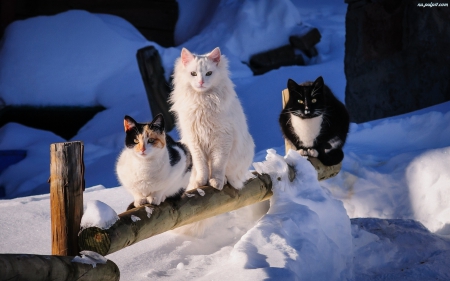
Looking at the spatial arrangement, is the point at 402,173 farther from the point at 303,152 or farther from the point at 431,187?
the point at 303,152

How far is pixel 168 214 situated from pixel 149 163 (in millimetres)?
301

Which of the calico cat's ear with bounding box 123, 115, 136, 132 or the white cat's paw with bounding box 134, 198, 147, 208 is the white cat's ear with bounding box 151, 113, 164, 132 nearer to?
the calico cat's ear with bounding box 123, 115, 136, 132

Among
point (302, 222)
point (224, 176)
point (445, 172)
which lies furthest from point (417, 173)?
point (224, 176)

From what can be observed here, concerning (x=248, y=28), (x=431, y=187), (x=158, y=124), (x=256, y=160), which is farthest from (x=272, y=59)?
(x=158, y=124)

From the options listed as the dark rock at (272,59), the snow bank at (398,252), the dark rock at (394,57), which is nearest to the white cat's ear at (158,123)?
the snow bank at (398,252)

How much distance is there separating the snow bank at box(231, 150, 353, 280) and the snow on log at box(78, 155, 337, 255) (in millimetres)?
153

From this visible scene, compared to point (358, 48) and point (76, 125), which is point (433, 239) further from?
point (76, 125)

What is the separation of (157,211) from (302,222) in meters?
0.94

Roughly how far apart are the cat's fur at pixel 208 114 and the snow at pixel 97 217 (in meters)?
0.74

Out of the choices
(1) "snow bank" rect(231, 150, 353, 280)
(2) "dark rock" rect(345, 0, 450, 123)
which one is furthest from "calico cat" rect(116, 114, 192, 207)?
(2) "dark rock" rect(345, 0, 450, 123)

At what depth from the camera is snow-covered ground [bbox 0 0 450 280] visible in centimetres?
251

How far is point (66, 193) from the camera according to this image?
1.72m

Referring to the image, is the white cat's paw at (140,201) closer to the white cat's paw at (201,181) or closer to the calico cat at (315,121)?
the white cat's paw at (201,181)

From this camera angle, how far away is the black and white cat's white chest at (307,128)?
3.43 m
